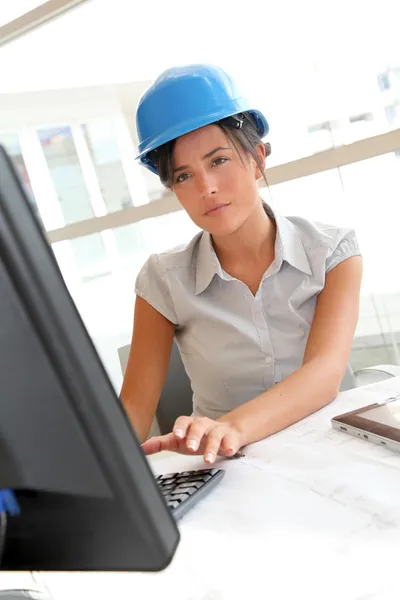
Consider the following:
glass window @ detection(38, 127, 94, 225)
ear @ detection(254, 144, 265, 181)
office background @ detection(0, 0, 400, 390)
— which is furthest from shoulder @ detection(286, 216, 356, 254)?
glass window @ detection(38, 127, 94, 225)

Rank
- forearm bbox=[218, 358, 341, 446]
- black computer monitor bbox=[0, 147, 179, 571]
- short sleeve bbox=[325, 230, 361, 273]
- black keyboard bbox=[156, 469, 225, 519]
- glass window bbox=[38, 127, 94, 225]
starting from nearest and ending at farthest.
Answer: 1. black computer monitor bbox=[0, 147, 179, 571]
2. black keyboard bbox=[156, 469, 225, 519]
3. forearm bbox=[218, 358, 341, 446]
4. short sleeve bbox=[325, 230, 361, 273]
5. glass window bbox=[38, 127, 94, 225]

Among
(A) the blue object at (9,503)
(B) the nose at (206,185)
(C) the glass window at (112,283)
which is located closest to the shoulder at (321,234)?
(B) the nose at (206,185)

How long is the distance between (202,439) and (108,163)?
207cm

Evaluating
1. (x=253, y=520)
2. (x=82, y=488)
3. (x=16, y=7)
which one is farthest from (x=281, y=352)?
(x=16, y=7)

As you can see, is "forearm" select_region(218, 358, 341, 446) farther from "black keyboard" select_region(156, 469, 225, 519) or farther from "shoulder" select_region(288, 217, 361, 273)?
"shoulder" select_region(288, 217, 361, 273)

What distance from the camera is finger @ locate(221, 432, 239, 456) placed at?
927mm

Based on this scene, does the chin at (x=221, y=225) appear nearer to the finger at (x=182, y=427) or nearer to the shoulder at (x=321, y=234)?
the shoulder at (x=321, y=234)

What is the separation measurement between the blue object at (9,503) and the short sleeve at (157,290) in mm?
1012

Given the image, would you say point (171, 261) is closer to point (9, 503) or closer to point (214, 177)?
point (214, 177)

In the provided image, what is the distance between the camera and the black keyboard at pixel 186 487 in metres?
0.77

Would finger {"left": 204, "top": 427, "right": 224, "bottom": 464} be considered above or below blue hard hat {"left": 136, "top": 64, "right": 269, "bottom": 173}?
below

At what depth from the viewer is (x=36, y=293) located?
351mm

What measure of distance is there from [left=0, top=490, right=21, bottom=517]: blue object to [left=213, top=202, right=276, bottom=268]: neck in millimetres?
1066

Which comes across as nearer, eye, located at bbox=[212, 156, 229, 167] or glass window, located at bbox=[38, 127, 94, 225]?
eye, located at bbox=[212, 156, 229, 167]
